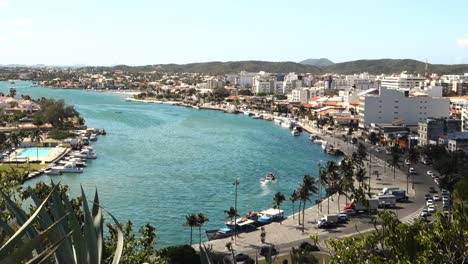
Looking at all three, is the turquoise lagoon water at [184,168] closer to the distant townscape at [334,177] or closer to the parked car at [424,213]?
the distant townscape at [334,177]

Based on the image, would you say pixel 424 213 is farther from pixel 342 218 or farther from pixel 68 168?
pixel 68 168

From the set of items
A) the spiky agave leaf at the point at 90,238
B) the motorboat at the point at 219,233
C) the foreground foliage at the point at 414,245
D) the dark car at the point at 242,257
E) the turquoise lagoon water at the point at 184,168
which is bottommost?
the turquoise lagoon water at the point at 184,168

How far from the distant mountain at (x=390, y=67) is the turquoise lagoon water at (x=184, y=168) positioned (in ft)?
167

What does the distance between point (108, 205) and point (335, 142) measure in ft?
39.9

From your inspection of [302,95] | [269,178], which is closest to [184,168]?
[269,178]

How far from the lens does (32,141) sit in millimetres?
18609

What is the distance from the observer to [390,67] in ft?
272

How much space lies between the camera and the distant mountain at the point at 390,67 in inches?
2852

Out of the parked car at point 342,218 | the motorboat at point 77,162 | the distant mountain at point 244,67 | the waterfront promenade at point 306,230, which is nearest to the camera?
the waterfront promenade at point 306,230

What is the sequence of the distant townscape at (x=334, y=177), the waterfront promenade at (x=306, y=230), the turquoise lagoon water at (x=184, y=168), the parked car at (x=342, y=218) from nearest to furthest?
the distant townscape at (x=334, y=177)
the waterfront promenade at (x=306, y=230)
the parked car at (x=342, y=218)
the turquoise lagoon water at (x=184, y=168)

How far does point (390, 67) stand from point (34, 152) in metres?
71.9

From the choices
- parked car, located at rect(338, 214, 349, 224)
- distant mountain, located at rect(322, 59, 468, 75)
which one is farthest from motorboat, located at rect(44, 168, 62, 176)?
distant mountain, located at rect(322, 59, 468, 75)

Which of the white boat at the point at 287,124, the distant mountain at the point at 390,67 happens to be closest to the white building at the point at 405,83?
the white boat at the point at 287,124

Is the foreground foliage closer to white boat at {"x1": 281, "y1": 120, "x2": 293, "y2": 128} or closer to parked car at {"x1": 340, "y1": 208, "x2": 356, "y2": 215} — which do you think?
parked car at {"x1": 340, "y1": 208, "x2": 356, "y2": 215}
